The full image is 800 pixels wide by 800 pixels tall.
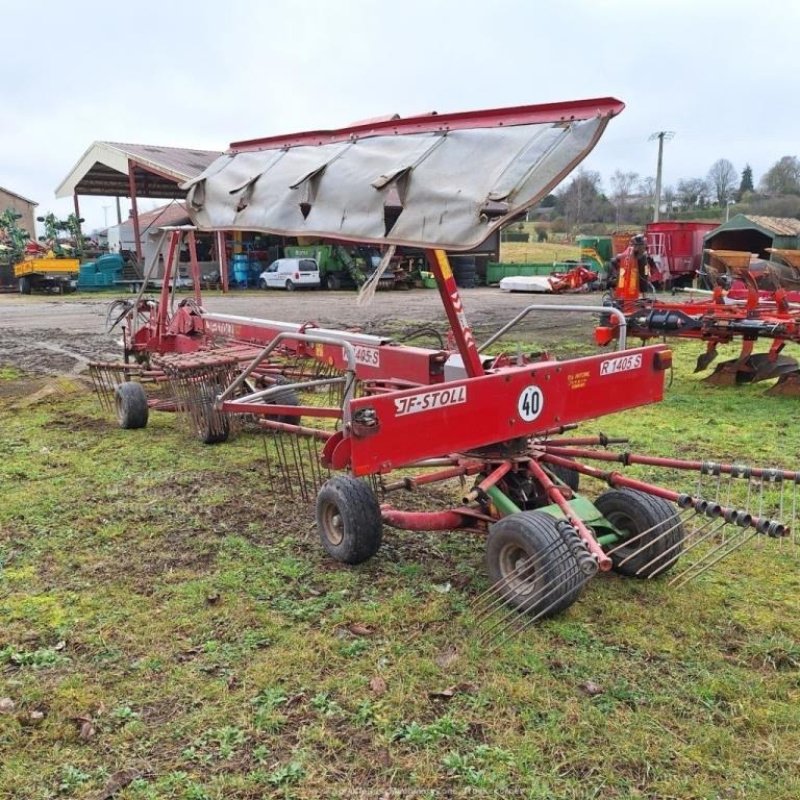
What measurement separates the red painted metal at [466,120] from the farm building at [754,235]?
26.3m

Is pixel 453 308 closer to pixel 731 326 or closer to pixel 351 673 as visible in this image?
pixel 351 673

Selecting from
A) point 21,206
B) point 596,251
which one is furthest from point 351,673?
point 21,206

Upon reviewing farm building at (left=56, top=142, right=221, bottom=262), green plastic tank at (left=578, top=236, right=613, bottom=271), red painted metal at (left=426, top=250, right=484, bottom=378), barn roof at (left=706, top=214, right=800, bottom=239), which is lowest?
red painted metal at (left=426, top=250, right=484, bottom=378)

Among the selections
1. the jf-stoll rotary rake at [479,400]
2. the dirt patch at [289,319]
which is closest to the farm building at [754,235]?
the dirt patch at [289,319]

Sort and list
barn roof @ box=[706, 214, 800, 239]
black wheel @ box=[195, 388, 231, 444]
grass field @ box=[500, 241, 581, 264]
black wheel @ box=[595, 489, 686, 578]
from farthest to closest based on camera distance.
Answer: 1. grass field @ box=[500, 241, 581, 264]
2. barn roof @ box=[706, 214, 800, 239]
3. black wheel @ box=[195, 388, 231, 444]
4. black wheel @ box=[595, 489, 686, 578]

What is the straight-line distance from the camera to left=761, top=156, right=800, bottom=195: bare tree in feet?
197

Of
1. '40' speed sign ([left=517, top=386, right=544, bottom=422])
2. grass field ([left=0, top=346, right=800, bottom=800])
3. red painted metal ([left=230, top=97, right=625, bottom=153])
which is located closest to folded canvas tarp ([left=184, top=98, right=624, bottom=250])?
red painted metal ([left=230, top=97, right=625, bottom=153])

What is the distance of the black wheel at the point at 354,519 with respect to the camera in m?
4.11

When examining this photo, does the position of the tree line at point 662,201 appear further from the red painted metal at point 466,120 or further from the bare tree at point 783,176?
the red painted metal at point 466,120

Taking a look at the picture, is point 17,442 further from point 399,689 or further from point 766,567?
point 766,567

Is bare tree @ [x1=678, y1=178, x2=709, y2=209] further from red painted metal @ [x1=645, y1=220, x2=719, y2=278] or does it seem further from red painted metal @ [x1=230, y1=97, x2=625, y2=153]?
red painted metal @ [x1=230, y1=97, x2=625, y2=153]

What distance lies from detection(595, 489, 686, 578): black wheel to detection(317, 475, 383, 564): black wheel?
1.21 metres

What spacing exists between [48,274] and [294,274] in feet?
30.2

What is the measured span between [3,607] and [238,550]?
1.24 meters
